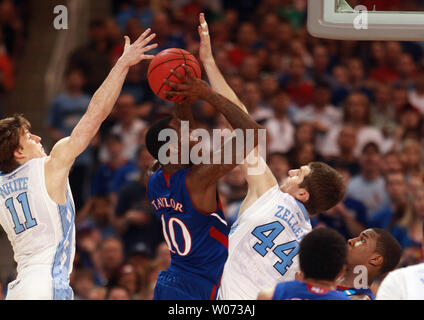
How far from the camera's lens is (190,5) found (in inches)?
502

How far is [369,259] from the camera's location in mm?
5961

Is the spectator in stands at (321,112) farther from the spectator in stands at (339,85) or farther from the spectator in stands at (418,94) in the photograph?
the spectator in stands at (418,94)

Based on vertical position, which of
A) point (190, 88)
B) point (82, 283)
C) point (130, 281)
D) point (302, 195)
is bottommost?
point (82, 283)

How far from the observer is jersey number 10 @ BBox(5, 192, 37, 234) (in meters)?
5.64

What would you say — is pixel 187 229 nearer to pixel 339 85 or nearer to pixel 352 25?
pixel 352 25

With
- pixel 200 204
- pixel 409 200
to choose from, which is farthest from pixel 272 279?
pixel 409 200

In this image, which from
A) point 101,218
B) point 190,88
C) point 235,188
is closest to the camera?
point 190,88

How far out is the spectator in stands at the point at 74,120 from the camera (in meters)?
10.6

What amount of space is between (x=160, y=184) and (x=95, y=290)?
3.19 meters

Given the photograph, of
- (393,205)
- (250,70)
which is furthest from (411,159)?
(250,70)

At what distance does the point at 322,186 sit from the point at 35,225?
6.85 feet

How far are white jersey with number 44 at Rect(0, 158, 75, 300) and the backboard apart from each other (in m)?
2.20

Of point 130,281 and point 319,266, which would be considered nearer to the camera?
point 319,266
